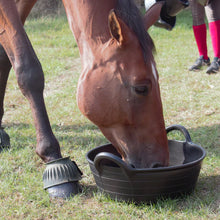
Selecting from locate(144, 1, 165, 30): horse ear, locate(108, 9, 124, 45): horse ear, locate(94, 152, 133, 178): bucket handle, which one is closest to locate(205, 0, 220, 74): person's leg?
locate(144, 1, 165, 30): horse ear

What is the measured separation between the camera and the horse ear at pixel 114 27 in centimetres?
171

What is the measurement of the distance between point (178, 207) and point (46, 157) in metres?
0.83

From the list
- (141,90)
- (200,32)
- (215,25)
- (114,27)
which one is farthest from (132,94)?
(200,32)

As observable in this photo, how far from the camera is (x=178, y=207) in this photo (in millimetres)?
1813

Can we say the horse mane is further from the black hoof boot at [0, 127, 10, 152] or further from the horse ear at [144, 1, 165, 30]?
the black hoof boot at [0, 127, 10, 152]

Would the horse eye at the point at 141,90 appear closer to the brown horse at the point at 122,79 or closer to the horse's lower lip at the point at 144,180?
the brown horse at the point at 122,79

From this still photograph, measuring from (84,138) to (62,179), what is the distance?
974 millimetres

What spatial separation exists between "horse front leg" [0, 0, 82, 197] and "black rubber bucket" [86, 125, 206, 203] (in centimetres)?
30

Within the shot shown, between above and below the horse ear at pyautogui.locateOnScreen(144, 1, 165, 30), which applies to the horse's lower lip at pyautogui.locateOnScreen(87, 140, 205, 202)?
below

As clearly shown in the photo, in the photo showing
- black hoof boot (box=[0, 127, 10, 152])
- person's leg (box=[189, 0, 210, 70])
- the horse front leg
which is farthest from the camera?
person's leg (box=[189, 0, 210, 70])

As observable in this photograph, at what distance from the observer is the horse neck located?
6.32ft

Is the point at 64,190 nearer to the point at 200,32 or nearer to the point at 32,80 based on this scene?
the point at 32,80

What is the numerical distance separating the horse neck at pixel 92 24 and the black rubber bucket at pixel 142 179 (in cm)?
59

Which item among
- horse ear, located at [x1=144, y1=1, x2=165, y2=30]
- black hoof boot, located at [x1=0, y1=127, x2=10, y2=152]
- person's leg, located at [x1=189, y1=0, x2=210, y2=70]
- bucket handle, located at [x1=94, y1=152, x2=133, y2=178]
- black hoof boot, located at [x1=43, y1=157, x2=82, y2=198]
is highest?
horse ear, located at [x1=144, y1=1, x2=165, y2=30]
